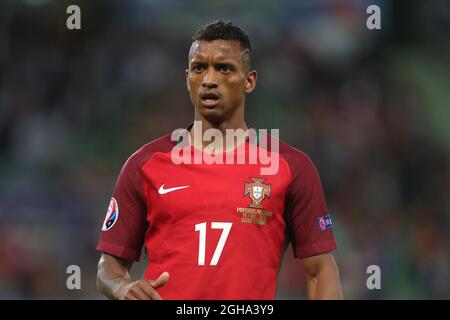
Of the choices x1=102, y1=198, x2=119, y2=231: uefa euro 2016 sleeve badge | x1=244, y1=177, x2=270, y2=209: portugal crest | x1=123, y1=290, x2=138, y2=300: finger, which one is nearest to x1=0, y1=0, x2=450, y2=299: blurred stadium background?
x1=102, y1=198, x2=119, y2=231: uefa euro 2016 sleeve badge

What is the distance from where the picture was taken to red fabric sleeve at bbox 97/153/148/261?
157 inches

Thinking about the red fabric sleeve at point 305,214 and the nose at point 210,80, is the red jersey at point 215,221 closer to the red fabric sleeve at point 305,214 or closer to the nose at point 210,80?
the red fabric sleeve at point 305,214

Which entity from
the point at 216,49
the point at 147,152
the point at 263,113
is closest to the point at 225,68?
the point at 216,49

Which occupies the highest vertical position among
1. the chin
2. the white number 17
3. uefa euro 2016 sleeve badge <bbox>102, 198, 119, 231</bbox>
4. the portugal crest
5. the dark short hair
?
the dark short hair

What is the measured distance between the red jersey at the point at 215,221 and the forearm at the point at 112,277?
5 cm

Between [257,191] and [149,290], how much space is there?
783 mm

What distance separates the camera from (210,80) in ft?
13.0

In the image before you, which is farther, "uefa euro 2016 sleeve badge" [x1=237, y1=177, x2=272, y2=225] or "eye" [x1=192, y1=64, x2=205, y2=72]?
"eye" [x1=192, y1=64, x2=205, y2=72]

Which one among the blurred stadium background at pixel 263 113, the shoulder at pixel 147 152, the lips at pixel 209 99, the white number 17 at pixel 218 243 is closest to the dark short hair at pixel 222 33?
the lips at pixel 209 99

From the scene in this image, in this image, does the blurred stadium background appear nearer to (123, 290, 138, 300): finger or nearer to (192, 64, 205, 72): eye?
(192, 64, 205, 72): eye

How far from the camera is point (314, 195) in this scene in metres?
4.01

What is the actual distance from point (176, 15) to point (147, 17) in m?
0.34

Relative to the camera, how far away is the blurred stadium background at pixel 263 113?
788 cm

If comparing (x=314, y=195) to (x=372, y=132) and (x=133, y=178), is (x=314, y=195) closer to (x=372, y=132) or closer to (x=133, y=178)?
(x=133, y=178)
